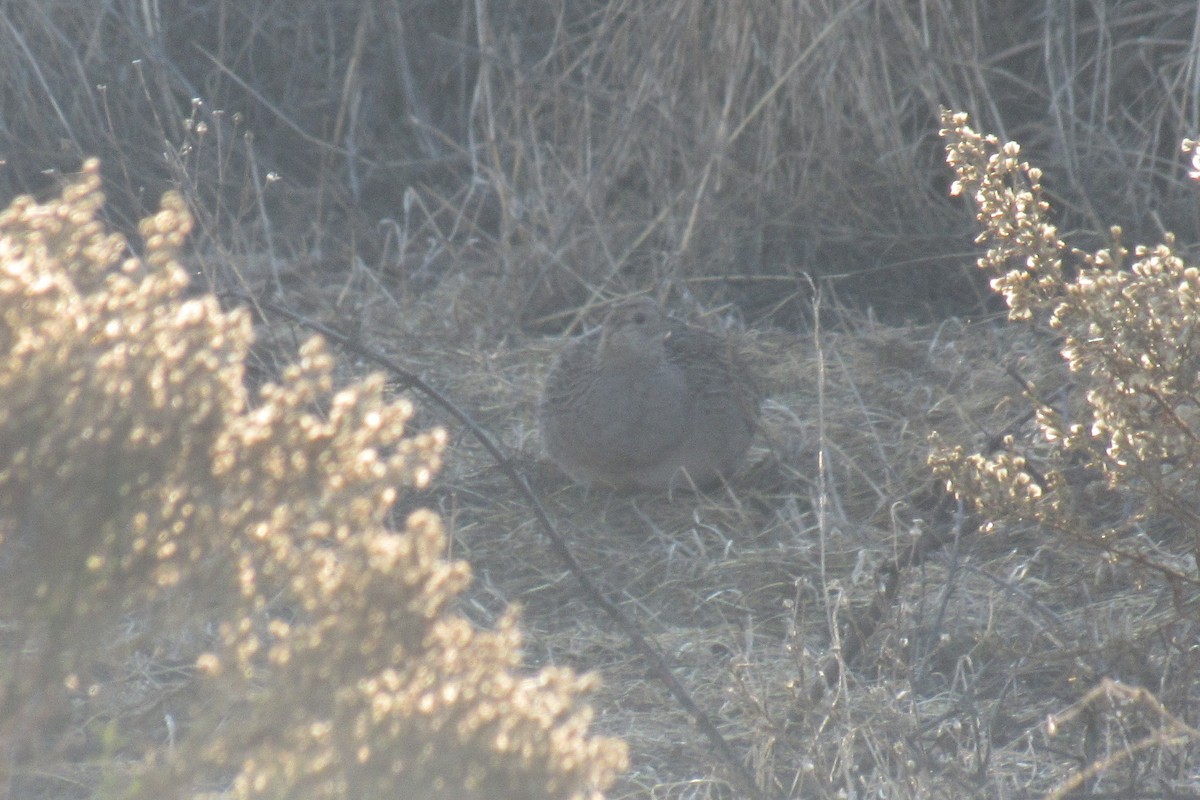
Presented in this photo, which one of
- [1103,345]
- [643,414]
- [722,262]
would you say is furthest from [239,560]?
[722,262]

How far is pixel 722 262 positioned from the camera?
6398 millimetres

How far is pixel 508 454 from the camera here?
5.19 m

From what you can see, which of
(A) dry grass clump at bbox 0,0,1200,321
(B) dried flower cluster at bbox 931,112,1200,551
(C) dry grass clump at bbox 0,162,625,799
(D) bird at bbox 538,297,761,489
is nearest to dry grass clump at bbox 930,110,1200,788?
(B) dried flower cluster at bbox 931,112,1200,551

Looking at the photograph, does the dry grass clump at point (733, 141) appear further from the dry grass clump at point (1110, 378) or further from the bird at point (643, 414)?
the dry grass clump at point (1110, 378)

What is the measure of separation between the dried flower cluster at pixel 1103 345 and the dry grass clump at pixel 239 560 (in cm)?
130

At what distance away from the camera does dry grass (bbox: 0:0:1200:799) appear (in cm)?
336

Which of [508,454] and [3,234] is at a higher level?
[3,234]

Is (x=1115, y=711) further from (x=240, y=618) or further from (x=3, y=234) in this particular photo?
(x=3, y=234)

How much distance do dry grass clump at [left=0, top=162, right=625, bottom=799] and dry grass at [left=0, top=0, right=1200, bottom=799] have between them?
129 centimetres

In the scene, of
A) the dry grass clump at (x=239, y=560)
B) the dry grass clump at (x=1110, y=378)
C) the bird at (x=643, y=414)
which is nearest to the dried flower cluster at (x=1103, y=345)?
the dry grass clump at (x=1110, y=378)

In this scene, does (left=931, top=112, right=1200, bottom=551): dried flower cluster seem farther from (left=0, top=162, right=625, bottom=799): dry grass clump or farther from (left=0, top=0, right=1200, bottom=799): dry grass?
(left=0, top=162, right=625, bottom=799): dry grass clump

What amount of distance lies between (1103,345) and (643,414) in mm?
2278

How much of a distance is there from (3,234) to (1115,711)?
194 centimetres

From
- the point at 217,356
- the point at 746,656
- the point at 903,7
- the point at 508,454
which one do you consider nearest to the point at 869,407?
the point at 508,454
